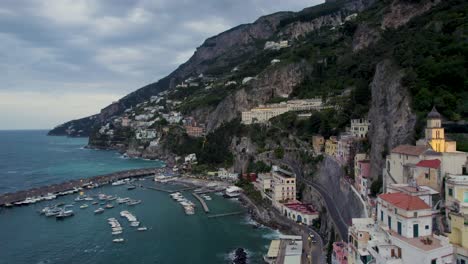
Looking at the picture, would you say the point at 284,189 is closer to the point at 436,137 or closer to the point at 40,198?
the point at 436,137

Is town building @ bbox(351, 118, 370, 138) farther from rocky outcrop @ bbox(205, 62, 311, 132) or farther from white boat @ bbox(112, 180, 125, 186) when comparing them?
rocky outcrop @ bbox(205, 62, 311, 132)

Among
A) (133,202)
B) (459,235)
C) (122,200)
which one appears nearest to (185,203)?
(133,202)

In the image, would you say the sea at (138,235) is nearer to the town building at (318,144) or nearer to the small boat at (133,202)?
the small boat at (133,202)

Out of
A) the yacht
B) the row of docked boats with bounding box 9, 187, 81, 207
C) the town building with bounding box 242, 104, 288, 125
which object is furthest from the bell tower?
the row of docked boats with bounding box 9, 187, 81, 207

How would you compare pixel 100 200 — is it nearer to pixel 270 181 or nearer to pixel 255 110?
pixel 270 181

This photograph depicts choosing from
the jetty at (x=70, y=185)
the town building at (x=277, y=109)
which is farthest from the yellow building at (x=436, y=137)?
the jetty at (x=70, y=185)

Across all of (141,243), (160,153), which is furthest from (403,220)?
(160,153)
